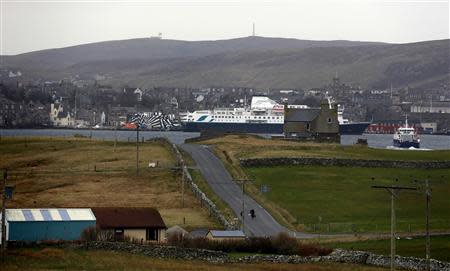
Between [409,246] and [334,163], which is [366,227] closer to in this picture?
[409,246]

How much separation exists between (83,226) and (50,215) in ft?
5.55

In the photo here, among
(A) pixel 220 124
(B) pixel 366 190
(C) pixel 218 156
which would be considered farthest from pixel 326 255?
(A) pixel 220 124

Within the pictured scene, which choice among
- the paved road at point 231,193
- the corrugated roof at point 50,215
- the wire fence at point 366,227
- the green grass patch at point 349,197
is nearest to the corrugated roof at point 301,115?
the paved road at point 231,193

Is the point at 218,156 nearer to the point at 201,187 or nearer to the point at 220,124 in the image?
the point at 201,187

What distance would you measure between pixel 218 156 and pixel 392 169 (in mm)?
11974

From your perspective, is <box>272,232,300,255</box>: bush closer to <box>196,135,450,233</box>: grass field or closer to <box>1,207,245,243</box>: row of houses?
<box>1,207,245,243</box>: row of houses

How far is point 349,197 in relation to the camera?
2454 inches

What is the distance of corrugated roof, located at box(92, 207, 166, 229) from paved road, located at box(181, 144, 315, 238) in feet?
13.2

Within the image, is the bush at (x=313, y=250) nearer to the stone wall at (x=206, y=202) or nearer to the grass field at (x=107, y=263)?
the grass field at (x=107, y=263)

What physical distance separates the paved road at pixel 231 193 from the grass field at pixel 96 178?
5.36ft

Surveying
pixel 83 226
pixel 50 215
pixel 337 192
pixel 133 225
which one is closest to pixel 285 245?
pixel 133 225

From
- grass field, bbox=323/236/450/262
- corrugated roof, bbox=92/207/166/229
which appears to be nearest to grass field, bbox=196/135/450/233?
grass field, bbox=323/236/450/262

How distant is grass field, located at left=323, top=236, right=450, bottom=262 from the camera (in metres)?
43.8

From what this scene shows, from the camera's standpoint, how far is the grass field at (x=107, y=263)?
38.4m
